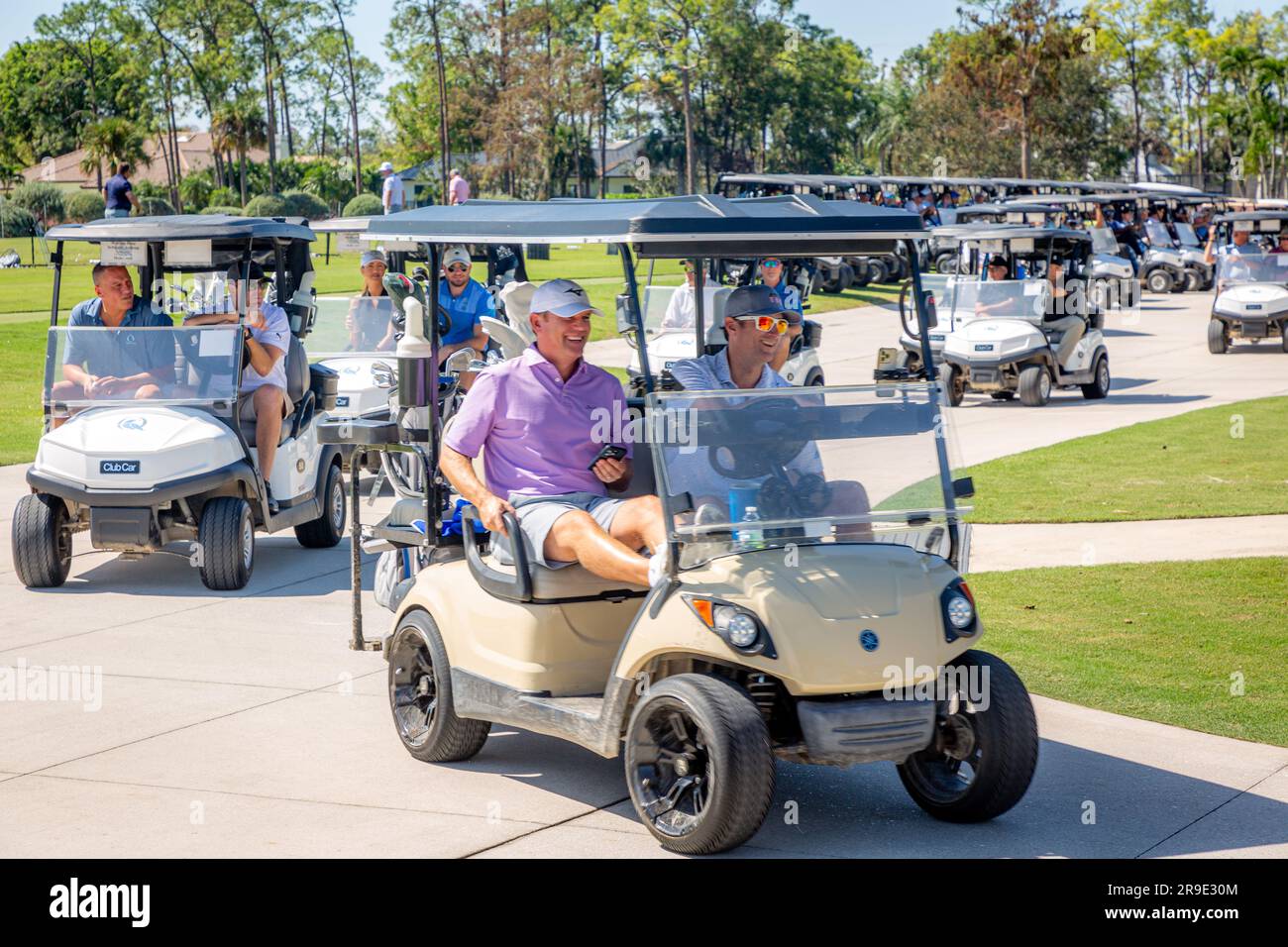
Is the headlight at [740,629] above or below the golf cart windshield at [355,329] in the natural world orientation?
below

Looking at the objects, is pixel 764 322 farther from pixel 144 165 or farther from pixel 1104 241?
pixel 144 165

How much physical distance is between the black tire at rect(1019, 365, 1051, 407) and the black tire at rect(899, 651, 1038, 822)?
13.3 metres

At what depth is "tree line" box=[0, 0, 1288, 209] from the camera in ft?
226

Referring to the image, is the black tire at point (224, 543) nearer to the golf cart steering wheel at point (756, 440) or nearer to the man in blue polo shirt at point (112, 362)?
the man in blue polo shirt at point (112, 362)

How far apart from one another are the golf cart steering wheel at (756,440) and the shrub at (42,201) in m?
58.4

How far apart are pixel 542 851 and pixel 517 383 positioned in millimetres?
1806

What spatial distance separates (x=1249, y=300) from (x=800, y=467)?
2016 centimetres

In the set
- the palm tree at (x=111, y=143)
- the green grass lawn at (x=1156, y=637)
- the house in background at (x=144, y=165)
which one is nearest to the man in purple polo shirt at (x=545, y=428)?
Answer: the green grass lawn at (x=1156, y=637)

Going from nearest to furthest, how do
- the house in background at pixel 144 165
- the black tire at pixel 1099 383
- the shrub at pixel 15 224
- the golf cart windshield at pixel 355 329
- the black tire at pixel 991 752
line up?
the black tire at pixel 991 752, the golf cart windshield at pixel 355 329, the black tire at pixel 1099 383, the shrub at pixel 15 224, the house in background at pixel 144 165

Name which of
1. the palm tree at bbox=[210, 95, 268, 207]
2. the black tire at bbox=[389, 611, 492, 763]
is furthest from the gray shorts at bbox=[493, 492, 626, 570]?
the palm tree at bbox=[210, 95, 268, 207]

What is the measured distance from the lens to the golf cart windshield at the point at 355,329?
12.8 m

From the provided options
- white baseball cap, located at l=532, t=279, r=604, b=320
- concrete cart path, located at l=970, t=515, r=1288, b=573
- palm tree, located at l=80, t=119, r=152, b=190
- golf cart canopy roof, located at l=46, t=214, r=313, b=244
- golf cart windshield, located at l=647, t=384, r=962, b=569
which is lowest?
concrete cart path, located at l=970, t=515, r=1288, b=573

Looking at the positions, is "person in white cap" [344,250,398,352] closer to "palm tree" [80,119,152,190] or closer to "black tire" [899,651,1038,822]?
"black tire" [899,651,1038,822]

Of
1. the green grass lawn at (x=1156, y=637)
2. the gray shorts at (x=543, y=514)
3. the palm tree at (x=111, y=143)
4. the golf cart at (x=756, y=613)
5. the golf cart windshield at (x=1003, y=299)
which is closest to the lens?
the golf cart at (x=756, y=613)
